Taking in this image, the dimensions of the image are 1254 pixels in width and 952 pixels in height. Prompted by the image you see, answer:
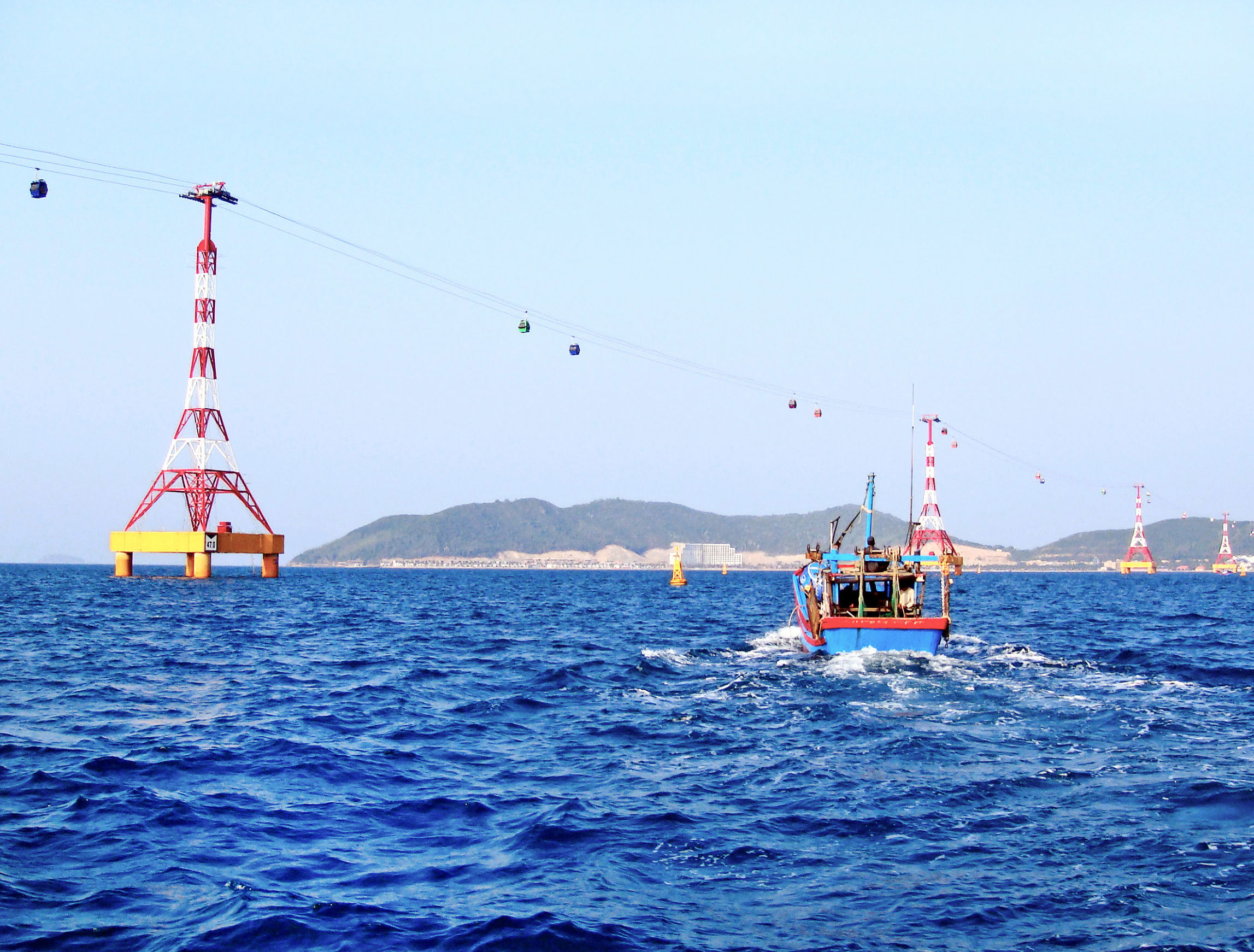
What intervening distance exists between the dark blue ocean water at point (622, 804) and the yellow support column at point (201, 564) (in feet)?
193

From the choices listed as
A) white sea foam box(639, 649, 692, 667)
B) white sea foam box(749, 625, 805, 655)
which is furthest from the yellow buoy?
white sea foam box(639, 649, 692, 667)

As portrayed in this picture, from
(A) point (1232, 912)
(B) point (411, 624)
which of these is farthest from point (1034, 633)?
(A) point (1232, 912)

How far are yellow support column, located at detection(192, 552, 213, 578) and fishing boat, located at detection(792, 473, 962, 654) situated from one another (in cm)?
6474

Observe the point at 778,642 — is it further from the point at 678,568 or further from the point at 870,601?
the point at 678,568

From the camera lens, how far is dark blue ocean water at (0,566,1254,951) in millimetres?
10695

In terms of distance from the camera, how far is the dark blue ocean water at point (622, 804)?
10695 mm

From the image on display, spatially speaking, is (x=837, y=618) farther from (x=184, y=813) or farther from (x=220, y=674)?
(x=184, y=813)

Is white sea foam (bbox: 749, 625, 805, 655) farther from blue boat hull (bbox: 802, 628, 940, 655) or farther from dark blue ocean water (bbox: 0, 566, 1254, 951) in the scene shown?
dark blue ocean water (bbox: 0, 566, 1254, 951)

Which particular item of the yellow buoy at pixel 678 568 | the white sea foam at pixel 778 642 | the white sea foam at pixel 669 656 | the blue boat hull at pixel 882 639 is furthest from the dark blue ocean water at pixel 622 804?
the yellow buoy at pixel 678 568

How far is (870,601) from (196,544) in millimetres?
64337

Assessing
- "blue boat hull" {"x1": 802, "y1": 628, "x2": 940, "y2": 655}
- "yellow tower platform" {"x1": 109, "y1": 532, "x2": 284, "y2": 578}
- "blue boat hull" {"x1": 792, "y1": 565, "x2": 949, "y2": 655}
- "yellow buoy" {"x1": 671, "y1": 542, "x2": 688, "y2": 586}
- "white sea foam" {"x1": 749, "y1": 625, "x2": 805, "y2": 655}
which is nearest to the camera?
"blue boat hull" {"x1": 792, "y1": 565, "x2": 949, "y2": 655}

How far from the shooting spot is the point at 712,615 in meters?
63.1

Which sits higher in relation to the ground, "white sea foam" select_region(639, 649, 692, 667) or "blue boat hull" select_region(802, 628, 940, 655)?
"blue boat hull" select_region(802, 628, 940, 655)

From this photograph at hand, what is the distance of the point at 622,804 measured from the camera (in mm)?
15453
